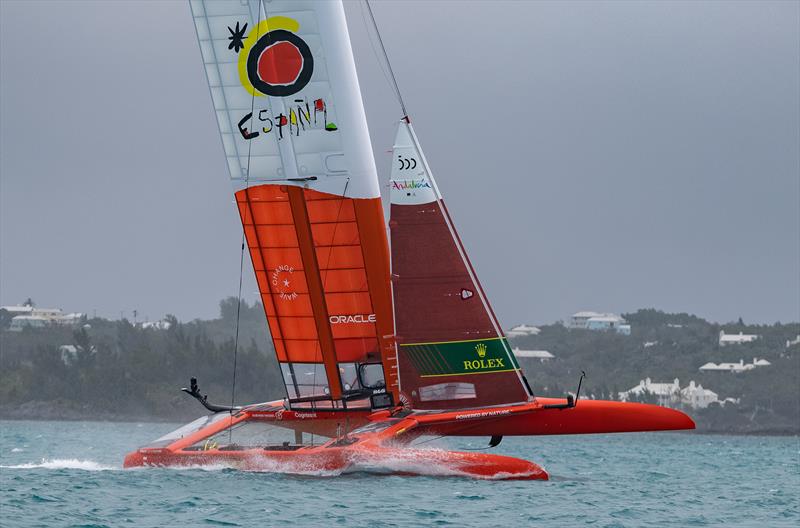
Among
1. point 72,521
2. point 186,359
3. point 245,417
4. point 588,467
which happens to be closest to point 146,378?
point 186,359

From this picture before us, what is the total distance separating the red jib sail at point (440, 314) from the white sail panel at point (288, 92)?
999 mm

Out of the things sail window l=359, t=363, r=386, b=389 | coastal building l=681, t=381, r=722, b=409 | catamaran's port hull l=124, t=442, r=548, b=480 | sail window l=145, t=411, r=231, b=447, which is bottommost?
coastal building l=681, t=381, r=722, b=409

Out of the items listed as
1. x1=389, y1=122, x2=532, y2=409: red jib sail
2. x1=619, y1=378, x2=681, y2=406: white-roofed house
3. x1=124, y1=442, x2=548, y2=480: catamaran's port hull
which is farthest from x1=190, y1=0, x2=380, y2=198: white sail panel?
x1=619, y1=378, x2=681, y2=406: white-roofed house

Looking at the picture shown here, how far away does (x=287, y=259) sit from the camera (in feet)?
83.0

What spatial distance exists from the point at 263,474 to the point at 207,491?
2268mm

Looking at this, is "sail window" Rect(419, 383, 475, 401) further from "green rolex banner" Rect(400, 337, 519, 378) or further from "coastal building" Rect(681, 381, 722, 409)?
"coastal building" Rect(681, 381, 722, 409)

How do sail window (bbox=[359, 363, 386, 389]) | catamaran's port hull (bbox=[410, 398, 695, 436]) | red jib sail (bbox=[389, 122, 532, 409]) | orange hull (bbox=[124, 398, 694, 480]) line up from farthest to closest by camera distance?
sail window (bbox=[359, 363, 386, 389]) < red jib sail (bbox=[389, 122, 532, 409]) < catamaran's port hull (bbox=[410, 398, 695, 436]) < orange hull (bbox=[124, 398, 694, 480])

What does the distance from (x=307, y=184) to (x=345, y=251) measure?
4.40 feet

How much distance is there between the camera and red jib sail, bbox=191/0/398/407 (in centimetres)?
2395

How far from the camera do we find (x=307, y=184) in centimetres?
2447

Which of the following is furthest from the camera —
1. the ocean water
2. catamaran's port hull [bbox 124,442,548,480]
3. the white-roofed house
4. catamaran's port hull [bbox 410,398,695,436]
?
the white-roofed house

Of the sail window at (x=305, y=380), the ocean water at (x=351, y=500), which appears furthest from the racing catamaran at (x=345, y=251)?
the ocean water at (x=351, y=500)

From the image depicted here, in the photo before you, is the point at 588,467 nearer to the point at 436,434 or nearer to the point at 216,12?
the point at 436,434

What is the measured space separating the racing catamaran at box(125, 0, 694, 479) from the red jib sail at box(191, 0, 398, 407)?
0.08 ft
